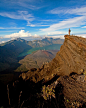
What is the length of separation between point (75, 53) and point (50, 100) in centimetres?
1618

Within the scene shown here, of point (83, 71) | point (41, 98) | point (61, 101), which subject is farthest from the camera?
point (83, 71)

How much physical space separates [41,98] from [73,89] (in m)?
6.16

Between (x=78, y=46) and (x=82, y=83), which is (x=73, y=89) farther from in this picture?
(x=78, y=46)

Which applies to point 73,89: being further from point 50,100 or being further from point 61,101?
point 50,100

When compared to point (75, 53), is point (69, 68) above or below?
below

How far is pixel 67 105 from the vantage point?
1073cm

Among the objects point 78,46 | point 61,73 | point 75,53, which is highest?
point 78,46

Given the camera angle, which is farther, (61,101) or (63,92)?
(63,92)

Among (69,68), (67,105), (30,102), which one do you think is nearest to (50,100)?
(67,105)

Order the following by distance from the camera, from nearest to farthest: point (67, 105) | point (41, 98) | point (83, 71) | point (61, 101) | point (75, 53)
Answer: point (67, 105) < point (61, 101) < point (41, 98) < point (83, 71) < point (75, 53)

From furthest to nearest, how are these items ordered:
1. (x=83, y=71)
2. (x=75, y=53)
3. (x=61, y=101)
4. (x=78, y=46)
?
1. (x=75, y=53)
2. (x=78, y=46)
3. (x=83, y=71)
4. (x=61, y=101)

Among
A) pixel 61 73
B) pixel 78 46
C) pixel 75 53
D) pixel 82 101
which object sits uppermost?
pixel 78 46

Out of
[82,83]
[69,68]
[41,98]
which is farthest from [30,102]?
[69,68]

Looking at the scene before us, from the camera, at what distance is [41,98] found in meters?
13.0
